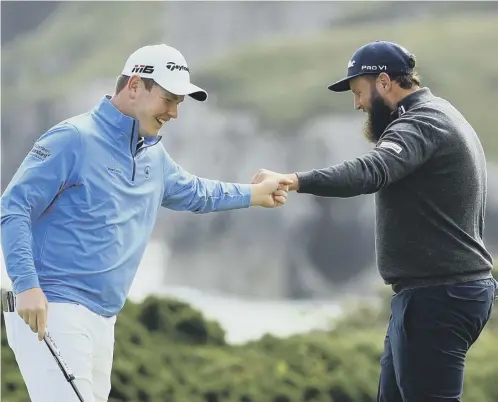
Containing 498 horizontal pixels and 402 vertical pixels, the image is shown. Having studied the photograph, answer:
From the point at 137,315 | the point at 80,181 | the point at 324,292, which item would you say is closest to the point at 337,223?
the point at 324,292

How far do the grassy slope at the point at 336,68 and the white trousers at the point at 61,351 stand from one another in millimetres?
5227

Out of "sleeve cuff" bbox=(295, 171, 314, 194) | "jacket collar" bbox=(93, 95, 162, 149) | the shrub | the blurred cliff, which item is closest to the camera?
"jacket collar" bbox=(93, 95, 162, 149)

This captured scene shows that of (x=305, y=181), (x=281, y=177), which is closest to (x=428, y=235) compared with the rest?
(x=305, y=181)

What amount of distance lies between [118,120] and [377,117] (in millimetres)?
1080

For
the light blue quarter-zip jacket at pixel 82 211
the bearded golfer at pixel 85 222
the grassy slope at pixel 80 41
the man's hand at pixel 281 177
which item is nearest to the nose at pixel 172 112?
the bearded golfer at pixel 85 222

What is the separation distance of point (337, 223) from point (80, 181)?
5111mm

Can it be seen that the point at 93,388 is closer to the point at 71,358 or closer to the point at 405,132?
the point at 71,358

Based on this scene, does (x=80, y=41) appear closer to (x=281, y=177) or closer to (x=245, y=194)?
(x=245, y=194)

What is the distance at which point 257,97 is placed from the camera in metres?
9.05

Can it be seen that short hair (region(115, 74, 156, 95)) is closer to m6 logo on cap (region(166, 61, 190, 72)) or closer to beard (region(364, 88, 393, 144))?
m6 logo on cap (region(166, 61, 190, 72))

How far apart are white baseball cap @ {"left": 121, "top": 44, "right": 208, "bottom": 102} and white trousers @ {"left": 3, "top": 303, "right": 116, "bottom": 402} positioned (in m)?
0.86

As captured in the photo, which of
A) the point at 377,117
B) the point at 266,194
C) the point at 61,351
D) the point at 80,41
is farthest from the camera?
the point at 80,41

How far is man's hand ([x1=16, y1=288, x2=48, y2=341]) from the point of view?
3672 millimetres

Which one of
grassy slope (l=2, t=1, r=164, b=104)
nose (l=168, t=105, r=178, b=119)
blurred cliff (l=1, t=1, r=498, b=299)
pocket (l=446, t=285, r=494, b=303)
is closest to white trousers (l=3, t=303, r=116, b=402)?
nose (l=168, t=105, r=178, b=119)
